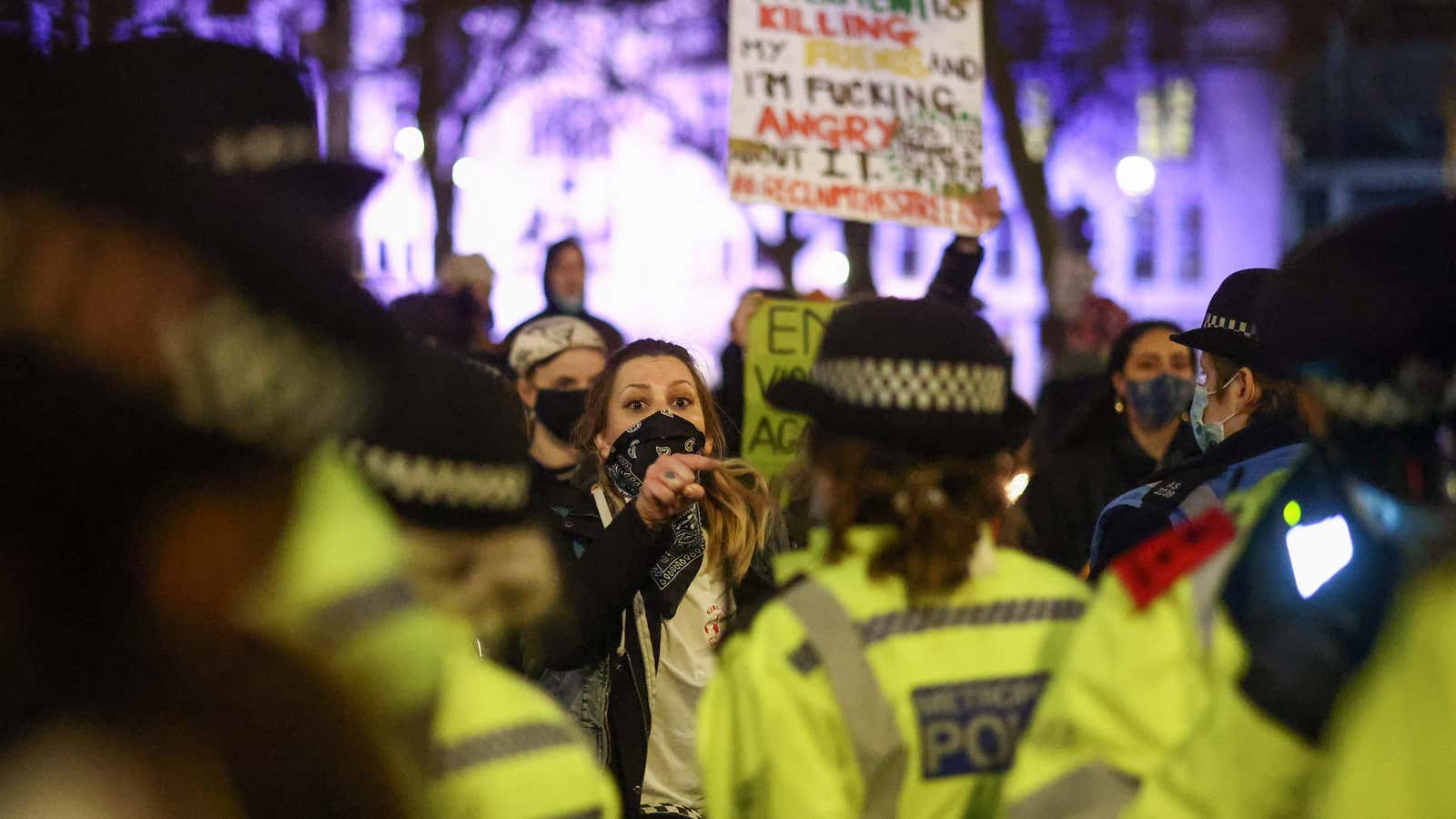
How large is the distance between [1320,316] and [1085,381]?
6664 millimetres

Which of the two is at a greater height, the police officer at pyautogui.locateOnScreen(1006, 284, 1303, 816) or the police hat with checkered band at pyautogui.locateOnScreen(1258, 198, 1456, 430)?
the police hat with checkered band at pyautogui.locateOnScreen(1258, 198, 1456, 430)

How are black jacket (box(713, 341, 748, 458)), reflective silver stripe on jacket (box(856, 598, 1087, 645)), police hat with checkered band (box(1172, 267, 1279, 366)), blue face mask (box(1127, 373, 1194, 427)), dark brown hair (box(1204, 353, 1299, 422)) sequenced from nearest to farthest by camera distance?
reflective silver stripe on jacket (box(856, 598, 1087, 645)), dark brown hair (box(1204, 353, 1299, 422)), police hat with checkered band (box(1172, 267, 1279, 366)), blue face mask (box(1127, 373, 1194, 427)), black jacket (box(713, 341, 748, 458))

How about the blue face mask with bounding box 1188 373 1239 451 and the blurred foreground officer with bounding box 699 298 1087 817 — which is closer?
the blurred foreground officer with bounding box 699 298 1087 817

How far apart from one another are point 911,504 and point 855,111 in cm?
441

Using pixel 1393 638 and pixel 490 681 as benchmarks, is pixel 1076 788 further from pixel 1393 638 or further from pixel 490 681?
pixel 490 681

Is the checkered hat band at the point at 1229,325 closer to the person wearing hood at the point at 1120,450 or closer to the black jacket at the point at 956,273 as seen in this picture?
the person wearing hood at the point at 1120,450

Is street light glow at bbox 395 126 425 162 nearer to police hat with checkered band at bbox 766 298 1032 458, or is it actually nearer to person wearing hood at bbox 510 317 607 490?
person wearing hood at bbox 510 317 607 490

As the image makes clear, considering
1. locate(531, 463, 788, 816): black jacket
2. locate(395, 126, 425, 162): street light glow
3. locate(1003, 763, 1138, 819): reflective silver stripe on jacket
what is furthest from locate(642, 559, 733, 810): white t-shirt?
locate(395, 126, 425, 162): street light glow

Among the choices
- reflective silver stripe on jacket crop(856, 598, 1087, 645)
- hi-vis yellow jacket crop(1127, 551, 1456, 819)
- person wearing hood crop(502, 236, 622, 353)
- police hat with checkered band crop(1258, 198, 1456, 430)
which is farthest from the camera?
person wearing hood crop(502, 236, 622, 353)

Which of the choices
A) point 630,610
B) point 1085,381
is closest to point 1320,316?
point 630,610

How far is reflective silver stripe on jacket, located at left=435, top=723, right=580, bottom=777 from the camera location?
7.34 ft

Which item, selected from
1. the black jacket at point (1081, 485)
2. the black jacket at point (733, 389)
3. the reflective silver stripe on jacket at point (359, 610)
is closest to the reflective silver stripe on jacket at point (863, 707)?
the reflective silver stripe on jacket at point (359, 610)

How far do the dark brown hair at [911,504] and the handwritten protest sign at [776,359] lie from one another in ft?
10.9

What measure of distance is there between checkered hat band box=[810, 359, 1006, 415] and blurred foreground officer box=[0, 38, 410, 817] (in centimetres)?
154
